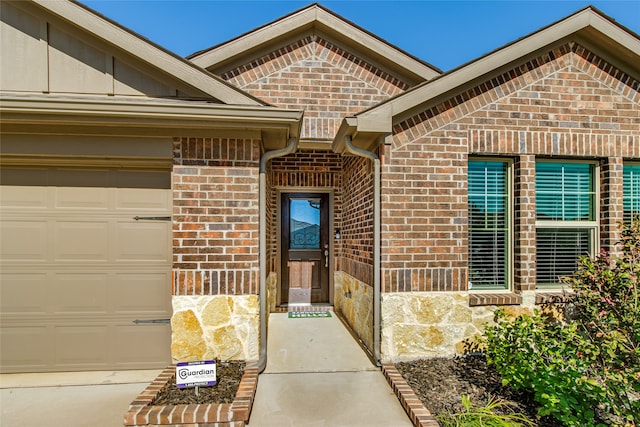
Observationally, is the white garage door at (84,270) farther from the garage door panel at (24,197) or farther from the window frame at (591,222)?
the window frame at (591,222)

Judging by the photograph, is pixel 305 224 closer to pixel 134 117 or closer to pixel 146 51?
pixel 134 117

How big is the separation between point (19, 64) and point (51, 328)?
289 centimetres

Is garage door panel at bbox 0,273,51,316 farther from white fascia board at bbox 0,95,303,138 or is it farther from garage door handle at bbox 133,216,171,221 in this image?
white fascia board at bbox 0,95,303,138

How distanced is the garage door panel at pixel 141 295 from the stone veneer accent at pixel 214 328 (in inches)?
10.5

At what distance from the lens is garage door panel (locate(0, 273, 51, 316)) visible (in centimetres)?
363

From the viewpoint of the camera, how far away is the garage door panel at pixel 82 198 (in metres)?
3.69

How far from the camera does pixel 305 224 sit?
649cm

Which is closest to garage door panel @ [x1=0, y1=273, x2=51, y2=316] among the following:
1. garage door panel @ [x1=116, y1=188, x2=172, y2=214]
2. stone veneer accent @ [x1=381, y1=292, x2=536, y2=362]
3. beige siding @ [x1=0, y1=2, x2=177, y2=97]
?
garage door panel @ [x1=116, y1=188, x2=172, y2=214]

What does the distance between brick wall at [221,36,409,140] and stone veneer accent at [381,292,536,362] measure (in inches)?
120

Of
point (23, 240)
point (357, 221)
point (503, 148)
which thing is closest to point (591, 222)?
point (503, 148)

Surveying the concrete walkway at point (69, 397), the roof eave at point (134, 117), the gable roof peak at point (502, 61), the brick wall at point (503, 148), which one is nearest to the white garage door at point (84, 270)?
the concrete walkway at point (69, 397)

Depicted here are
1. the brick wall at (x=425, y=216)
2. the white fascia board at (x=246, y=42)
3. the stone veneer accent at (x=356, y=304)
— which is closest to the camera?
the brick wall at (x=425, y=216)

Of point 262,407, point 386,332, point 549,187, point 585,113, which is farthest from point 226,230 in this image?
point 585,113

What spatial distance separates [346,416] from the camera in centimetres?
291
